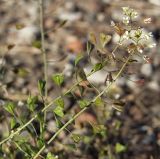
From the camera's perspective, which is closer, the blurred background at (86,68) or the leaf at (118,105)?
the leaf at (118,105)

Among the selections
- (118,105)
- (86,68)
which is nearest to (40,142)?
(118,105)

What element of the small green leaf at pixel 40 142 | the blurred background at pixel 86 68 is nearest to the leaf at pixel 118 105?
the small green leaf at pixel 40 142

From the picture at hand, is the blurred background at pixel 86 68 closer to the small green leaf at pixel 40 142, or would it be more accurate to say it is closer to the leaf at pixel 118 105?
the small green leaf at pixel 40 142

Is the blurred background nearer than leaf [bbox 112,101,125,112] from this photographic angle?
No

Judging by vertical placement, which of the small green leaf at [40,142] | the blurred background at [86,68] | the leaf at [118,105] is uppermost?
the leaf at [118,105]

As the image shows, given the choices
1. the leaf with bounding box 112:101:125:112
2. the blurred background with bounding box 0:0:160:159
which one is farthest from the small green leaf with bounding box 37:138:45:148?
the blurred background with bounding box 0:0:160:159

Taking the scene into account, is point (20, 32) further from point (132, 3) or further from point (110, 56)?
point (110, 56)

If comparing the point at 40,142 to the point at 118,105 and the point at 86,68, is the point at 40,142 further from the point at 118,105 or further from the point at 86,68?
the point at 86,68

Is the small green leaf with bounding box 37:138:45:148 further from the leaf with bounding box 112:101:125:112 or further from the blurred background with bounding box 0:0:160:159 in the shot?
the blurred background with bounding box 0:0:160:159

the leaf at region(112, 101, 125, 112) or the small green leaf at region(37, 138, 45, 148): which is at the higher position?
the leaf at region(112, 101, 125, 112)
